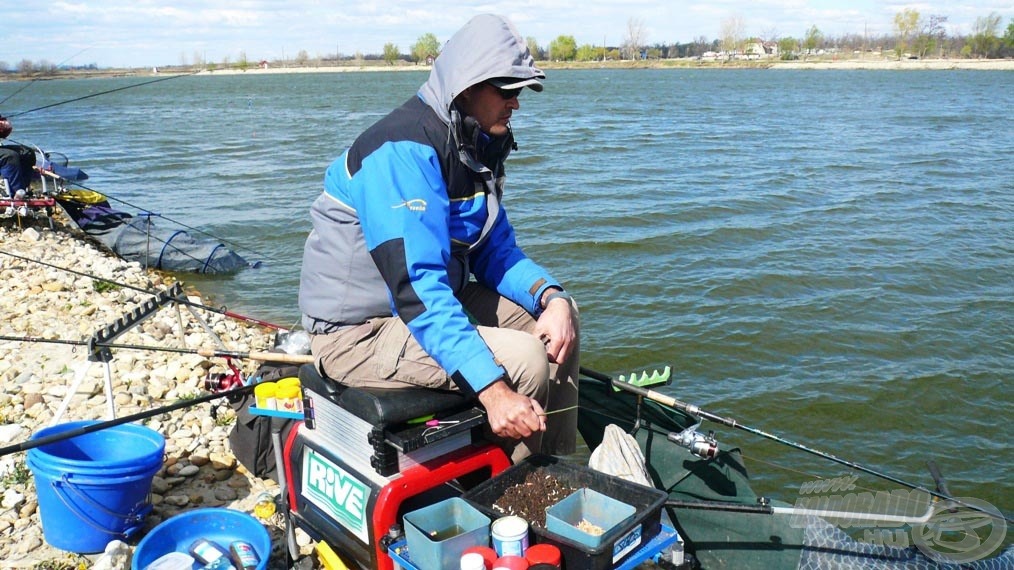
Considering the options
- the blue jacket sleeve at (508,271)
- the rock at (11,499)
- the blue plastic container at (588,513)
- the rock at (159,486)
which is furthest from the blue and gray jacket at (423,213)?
the rock at (11,499)

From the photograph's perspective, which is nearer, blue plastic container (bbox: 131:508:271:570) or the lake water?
blue plastic container (bbox: 131:508:271:570)

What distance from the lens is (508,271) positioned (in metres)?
3.43

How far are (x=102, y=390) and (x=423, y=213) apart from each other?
3.41 m

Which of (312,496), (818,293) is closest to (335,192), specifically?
(312,496)

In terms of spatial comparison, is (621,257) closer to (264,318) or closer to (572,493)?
(264,318)

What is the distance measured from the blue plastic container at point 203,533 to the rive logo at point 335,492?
9.3 inches

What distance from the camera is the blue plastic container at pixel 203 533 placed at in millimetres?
3008

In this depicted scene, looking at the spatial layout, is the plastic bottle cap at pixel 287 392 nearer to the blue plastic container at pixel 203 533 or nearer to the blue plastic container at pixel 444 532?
the blue plastic container at pixel 203 533

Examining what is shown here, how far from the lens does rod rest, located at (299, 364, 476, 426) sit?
260 cm

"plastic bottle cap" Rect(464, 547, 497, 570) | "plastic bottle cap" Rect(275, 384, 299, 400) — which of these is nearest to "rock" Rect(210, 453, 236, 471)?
"plastic bottle cap" Rect(275, 384, 299, 400)

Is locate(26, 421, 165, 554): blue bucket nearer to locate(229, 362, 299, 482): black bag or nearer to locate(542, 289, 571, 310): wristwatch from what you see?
locate(229, 362, 299, 482): black bag

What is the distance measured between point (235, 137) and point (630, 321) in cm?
2236

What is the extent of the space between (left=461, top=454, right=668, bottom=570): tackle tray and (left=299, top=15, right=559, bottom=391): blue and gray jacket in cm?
36

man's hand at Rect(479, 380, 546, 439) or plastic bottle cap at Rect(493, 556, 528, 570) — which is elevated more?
man's hand at Rect(479, 380, 546, 439)
